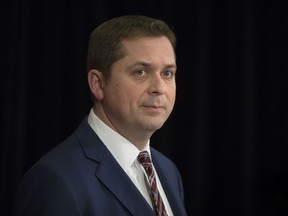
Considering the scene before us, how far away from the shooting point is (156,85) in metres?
1.28

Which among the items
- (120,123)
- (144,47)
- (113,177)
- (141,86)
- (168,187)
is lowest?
(168,187)

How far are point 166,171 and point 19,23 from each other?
1.16m

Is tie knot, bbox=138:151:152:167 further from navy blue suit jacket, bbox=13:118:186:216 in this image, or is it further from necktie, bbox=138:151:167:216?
navy blue suit jacket, bbox=13:118:186:216

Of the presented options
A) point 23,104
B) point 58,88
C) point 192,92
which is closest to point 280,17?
point 192,92

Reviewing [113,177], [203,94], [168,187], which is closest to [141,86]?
[113,177]

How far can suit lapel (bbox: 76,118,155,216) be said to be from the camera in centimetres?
121

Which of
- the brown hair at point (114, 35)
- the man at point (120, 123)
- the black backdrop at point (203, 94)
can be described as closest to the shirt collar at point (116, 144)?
the man at point (120, 123)

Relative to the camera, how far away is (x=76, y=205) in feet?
3.59

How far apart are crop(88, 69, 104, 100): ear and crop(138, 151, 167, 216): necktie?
214mm

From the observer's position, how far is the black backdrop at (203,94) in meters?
2.28

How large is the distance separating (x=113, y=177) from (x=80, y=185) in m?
0.12

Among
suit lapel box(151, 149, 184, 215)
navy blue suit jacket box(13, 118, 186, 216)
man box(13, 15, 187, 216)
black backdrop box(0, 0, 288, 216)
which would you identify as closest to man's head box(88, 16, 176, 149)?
man box(13, 15, 187, 216)

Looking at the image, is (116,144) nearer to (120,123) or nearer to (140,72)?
(120,123)

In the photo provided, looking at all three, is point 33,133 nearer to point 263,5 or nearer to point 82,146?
point 82,146
